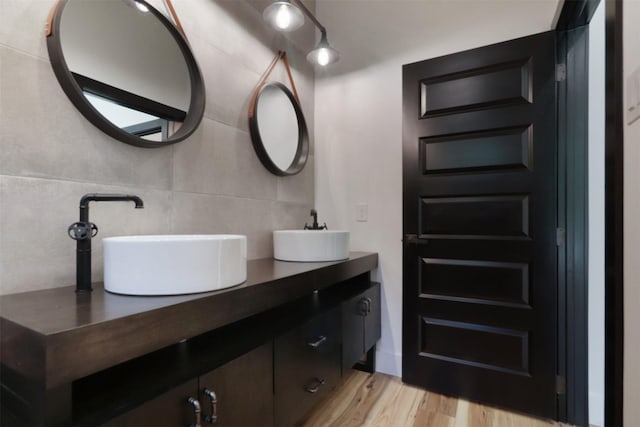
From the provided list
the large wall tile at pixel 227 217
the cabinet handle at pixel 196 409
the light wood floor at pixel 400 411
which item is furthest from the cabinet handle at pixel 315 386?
the large wall tile at pixel 227 217

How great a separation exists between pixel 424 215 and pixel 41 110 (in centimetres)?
175

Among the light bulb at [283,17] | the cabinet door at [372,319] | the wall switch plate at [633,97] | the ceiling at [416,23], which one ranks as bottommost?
the cabinet door at [372,319]

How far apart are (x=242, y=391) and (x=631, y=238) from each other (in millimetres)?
1185

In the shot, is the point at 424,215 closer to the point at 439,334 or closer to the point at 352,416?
the point at 439,334

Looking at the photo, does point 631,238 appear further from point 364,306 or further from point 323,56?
point 323,56

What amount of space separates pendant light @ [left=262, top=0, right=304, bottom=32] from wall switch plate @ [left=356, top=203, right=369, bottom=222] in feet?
3.68

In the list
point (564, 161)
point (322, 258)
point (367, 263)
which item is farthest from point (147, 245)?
point (564, 161)

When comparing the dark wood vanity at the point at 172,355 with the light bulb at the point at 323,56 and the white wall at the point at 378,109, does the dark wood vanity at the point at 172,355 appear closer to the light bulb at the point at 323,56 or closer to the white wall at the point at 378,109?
the white wall at the point at 378,109

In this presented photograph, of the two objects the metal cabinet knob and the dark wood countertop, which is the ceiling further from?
the dark wood countertop

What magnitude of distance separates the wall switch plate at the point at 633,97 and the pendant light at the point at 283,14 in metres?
1.41

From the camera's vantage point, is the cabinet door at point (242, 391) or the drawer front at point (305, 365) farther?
the drawer front at point (305, 365)

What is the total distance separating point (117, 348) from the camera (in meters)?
0.73

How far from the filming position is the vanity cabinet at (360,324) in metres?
1.68

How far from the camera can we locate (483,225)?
1.79 metres
